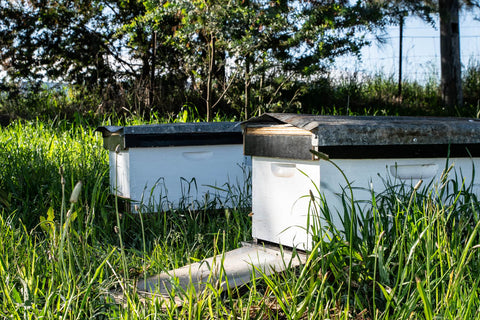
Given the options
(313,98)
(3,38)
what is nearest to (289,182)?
(313,98)

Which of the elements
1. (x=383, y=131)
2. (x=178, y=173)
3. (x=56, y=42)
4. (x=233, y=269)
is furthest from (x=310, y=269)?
(x=56, y=42)

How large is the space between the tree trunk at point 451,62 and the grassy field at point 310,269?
7.11 m

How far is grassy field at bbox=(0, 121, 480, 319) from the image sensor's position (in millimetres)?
1432

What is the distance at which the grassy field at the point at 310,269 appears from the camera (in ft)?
4.70

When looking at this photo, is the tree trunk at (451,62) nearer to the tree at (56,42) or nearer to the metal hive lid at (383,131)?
the tree at (56,42)

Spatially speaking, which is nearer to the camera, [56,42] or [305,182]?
[305,182]

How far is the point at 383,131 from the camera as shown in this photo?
1.93 m

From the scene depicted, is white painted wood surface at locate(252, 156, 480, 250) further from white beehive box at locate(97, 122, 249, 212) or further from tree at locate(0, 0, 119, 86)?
tree at locate(0, 0, 119, 86)

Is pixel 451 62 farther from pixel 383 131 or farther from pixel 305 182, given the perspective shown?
pixel 305 182

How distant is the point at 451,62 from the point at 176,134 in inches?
288

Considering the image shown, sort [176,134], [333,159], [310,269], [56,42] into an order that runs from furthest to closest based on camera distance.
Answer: [56,42] → [176,134] → [333,159] → [310,269]

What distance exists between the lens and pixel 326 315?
146cm

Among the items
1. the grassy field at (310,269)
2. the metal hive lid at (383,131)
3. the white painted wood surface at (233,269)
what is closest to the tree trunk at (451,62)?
the grassy field at (310,269)

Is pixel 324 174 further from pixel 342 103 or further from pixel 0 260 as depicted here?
pixel 342 103
